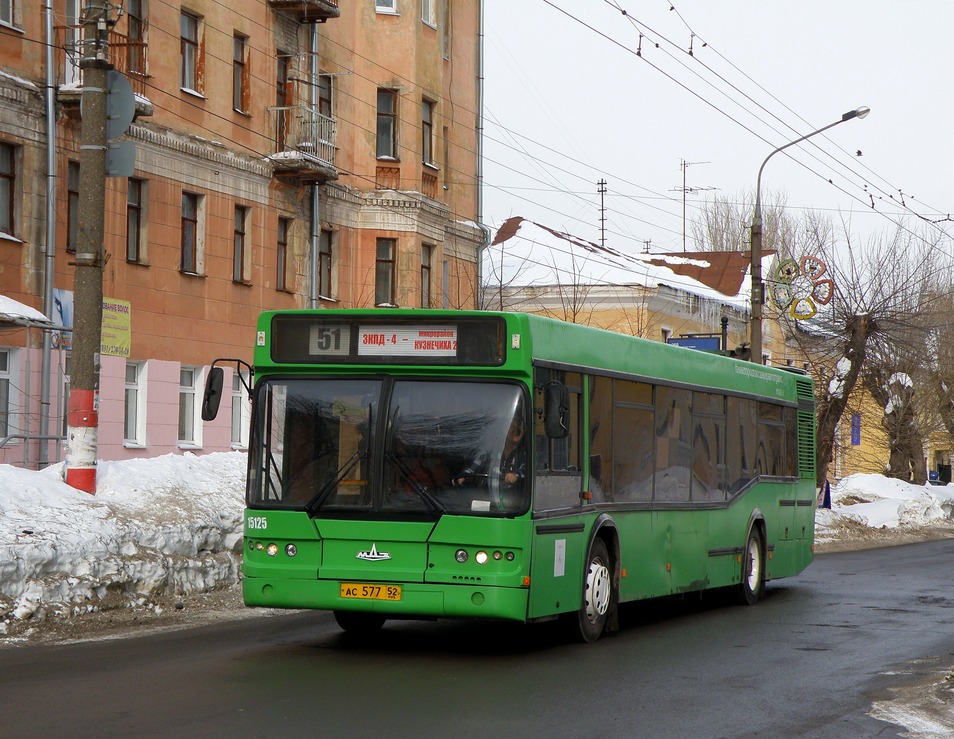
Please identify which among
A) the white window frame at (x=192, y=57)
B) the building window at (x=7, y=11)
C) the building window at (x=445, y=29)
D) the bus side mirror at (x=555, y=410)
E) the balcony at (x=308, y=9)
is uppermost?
the building window at (x=445, y=29)

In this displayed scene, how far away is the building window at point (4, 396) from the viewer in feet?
79.5

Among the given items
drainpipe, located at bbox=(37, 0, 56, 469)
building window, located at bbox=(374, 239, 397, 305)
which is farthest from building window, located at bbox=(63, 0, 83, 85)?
building window, located at bbox=(374, 239, 397, 305)

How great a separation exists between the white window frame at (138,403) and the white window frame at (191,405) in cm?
135

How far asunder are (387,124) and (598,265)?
790 inches

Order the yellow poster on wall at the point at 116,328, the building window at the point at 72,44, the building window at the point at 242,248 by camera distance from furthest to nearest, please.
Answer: the building window at the point at 242,248
the yellow poster on wall at the point at 116,328
the building window at the point at 72,44

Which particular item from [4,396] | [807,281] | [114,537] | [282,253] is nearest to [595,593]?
[114,537]

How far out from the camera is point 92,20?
53.3ft

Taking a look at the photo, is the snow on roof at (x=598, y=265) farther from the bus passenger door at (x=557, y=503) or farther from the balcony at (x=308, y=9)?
the bus passenger door at (x=557, y=503)

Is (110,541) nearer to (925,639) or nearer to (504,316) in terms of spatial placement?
(504,316)

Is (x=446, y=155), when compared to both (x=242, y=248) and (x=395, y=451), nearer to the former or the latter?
(x=242, y=248)

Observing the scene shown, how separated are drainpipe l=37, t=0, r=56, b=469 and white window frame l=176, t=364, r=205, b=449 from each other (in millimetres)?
4730

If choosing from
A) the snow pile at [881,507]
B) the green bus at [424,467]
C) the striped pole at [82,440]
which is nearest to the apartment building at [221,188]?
the striped pole at [82,440]

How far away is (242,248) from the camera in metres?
31.8

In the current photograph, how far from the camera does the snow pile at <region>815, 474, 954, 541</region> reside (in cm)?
3886
